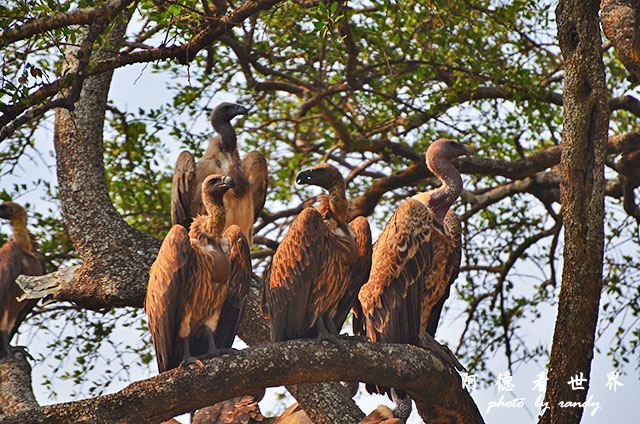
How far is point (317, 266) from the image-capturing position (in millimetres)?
5391

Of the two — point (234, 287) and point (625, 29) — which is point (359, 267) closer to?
point (234, 287)

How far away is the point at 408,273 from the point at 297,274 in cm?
85

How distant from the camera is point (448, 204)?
6.34 meters

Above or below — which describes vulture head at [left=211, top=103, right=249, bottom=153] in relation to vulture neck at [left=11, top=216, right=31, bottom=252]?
above

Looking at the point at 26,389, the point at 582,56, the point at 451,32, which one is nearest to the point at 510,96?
the point at 451,32

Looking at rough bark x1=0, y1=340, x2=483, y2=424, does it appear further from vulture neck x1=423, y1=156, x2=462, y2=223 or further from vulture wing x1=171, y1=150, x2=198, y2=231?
vulture wing x1=171, y1=150, x2=198, y2=231

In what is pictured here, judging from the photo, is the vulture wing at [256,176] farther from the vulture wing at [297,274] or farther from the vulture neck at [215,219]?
the vulture wing at [297,274]

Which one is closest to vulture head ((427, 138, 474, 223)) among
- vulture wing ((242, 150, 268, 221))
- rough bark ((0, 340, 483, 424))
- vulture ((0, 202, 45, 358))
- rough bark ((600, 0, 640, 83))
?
rough bark ((0, 340, 483, 424))

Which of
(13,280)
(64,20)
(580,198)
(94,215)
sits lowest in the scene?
(580,198)

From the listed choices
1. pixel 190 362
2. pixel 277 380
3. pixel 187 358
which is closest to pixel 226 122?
pixel 187 358

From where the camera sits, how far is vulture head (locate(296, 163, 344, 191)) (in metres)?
5.56

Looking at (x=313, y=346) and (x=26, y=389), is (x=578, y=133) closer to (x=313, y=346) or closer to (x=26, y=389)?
(x=313, y=346)

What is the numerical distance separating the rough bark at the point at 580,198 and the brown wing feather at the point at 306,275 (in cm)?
137

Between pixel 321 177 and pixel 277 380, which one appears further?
pixel 321 177
